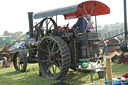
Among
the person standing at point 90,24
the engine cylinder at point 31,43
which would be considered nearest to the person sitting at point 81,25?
the person standing at point 90,24

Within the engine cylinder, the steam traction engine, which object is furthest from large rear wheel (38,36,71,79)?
the engine cylinder

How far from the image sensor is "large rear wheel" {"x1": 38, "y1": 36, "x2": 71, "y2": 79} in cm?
525

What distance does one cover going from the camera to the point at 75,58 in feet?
18.1

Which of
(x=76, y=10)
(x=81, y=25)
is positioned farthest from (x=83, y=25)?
(x=76, y=10)

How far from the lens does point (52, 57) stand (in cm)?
582

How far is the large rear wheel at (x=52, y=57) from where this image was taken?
525 centimetres

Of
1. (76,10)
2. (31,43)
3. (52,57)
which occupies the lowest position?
(52,57)

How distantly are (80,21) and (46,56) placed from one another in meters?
1.90

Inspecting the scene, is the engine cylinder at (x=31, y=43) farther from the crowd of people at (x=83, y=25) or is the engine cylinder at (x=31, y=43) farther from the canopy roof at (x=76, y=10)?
the crowd of people at (x=83, y=25)

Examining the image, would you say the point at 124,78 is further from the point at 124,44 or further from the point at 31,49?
the point at 31,49

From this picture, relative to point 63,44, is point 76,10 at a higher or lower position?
higher

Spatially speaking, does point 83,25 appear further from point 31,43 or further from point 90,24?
point 31,43

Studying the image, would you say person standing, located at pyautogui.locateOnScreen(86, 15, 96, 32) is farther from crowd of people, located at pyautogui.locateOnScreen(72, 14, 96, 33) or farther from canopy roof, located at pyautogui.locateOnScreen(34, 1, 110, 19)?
canopy roof, located at pyautogui.locateOnScreen(34, 1, 110, 19)

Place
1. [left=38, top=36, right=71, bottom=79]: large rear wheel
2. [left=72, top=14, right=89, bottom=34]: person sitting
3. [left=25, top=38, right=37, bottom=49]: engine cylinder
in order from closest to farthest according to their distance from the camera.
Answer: [left=38, top=36, right=71, bottom=79]: large rear wheel
[left=72, top=14, right=89, bottom=34]: person sitting
[left=25, top=38, right=37, bottom=49]: engine cylinder
